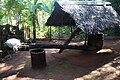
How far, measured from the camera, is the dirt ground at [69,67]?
26.1 feet

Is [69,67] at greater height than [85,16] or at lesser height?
lesser

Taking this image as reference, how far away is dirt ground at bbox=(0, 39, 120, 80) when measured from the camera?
7.95 m

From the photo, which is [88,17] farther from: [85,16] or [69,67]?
[69,67]

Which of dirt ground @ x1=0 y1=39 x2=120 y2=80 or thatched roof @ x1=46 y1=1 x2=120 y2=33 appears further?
thatched roof @ x1=46 y1=1 x2=120 y2=33

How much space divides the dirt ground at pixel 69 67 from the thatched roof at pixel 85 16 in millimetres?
1406

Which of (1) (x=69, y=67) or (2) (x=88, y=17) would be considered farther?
(2) (x=88, y=17)

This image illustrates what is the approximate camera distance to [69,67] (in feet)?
29.6

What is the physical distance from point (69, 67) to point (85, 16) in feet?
8.45

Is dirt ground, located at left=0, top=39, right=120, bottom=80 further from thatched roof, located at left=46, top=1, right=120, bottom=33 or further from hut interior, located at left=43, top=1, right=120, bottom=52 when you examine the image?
thatched roof, located at left=46, top=1, right=120, bottom=33

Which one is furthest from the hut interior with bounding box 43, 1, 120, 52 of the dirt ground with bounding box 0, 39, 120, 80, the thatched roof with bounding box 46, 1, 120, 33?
the dirt ground with bounding box 0, 39, 120, 80

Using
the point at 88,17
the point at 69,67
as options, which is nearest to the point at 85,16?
the point at 88,17

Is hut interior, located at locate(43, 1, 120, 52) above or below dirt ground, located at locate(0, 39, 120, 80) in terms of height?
above

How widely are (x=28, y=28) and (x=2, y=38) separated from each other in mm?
3411

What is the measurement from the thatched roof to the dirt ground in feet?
4.61
